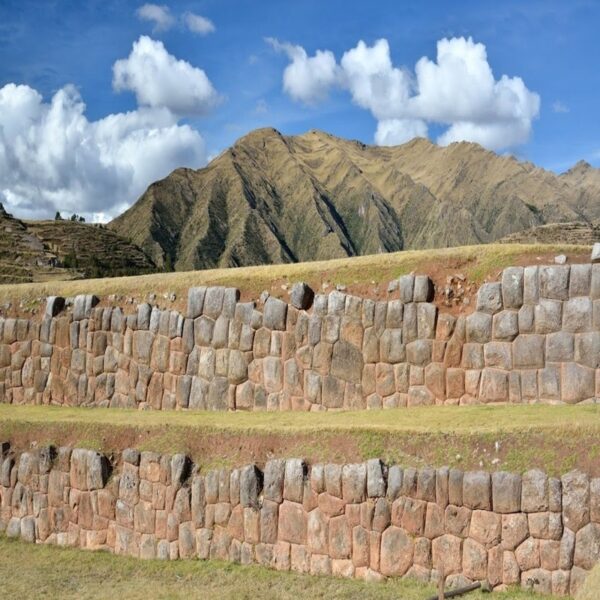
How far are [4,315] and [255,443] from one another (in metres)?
10.3

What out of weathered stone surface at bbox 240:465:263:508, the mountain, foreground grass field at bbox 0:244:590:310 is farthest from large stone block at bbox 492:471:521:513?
the mountain

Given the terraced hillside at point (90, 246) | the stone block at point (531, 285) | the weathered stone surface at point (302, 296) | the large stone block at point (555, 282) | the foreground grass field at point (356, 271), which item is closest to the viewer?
the large stone block at point (555, 282)

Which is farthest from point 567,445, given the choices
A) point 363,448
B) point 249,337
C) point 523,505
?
point 249,337

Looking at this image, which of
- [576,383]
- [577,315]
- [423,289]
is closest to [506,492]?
[576,383]

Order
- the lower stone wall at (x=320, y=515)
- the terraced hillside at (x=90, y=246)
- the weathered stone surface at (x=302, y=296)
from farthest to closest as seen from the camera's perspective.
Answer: the terraced hillside at (x=90, y=246)
the weathered stone surface at (x=302, y=296)
the lower stone wall at (x=320, y=515)

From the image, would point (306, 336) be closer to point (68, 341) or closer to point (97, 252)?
point (68, 341)

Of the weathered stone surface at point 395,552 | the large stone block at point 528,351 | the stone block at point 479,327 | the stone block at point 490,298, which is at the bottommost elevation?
the weathered stone surface at point 395,552

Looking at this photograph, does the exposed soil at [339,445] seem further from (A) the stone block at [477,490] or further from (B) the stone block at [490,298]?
(B) the stone block at [490,298]

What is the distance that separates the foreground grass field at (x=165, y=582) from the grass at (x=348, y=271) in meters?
6.44

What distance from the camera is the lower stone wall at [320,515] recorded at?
970 cm

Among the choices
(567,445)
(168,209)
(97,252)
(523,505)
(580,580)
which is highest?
(168,209)

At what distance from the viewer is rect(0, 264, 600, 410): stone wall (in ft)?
43.4

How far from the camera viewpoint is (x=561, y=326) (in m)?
13.2

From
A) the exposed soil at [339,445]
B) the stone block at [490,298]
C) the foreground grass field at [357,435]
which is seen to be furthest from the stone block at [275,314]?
the stone block at [490,298]
